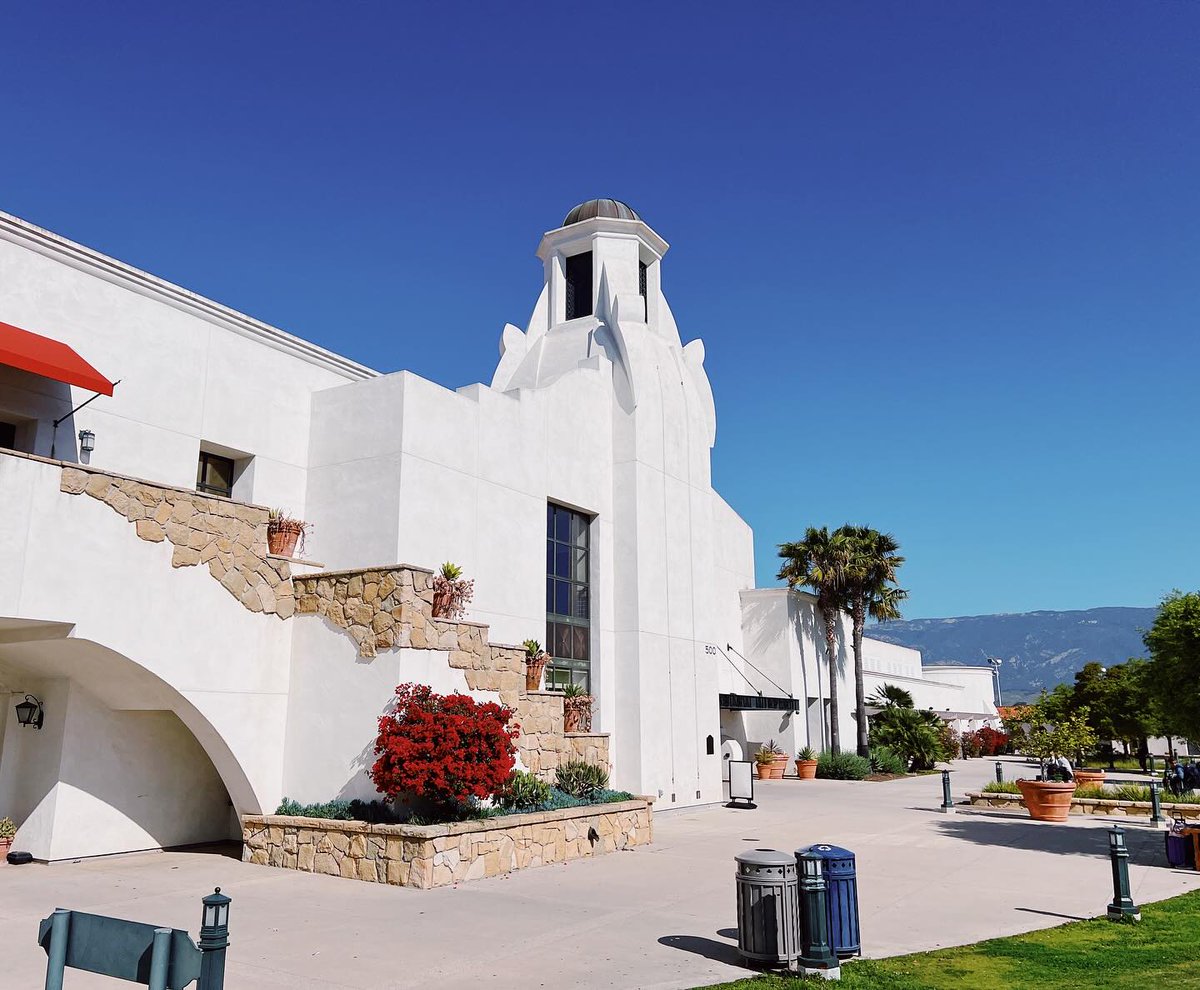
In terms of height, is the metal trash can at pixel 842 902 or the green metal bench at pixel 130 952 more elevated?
the green metal bench at pixel 130 952

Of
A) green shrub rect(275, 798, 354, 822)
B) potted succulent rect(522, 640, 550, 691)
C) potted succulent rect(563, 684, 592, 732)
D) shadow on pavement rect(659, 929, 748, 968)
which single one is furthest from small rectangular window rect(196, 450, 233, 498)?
shadow on pavement rect(659, 929, 748, 968)

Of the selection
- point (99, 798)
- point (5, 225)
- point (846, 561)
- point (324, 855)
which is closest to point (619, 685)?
point (324, 855)

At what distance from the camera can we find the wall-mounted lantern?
13867 mm

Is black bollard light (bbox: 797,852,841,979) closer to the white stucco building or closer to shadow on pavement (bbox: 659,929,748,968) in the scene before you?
shadow on pavement (bbox: 659,929,748,968)

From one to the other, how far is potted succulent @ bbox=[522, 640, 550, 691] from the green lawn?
985cm

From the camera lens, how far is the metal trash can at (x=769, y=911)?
8.27 metres

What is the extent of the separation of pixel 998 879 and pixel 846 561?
24250 mm

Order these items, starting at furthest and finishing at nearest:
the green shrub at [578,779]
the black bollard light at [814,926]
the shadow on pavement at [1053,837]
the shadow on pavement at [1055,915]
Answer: the green shrub at [578,779] → the shadow on pavement at [1053,837] → the shadow on pavement at [1055,915] → the black bollard light at [814,926]

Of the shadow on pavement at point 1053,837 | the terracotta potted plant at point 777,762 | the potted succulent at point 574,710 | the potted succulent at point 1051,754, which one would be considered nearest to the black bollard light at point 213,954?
the potted succulent at point 574,710

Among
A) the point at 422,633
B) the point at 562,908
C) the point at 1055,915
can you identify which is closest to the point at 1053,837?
the point at 1055,915

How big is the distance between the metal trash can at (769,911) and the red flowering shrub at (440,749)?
5.37m

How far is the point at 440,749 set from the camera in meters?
12.8

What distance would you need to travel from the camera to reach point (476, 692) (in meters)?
14.9

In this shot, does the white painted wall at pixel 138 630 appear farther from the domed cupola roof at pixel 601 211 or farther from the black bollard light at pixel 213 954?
the domed cupola roof at pixel 601 211
